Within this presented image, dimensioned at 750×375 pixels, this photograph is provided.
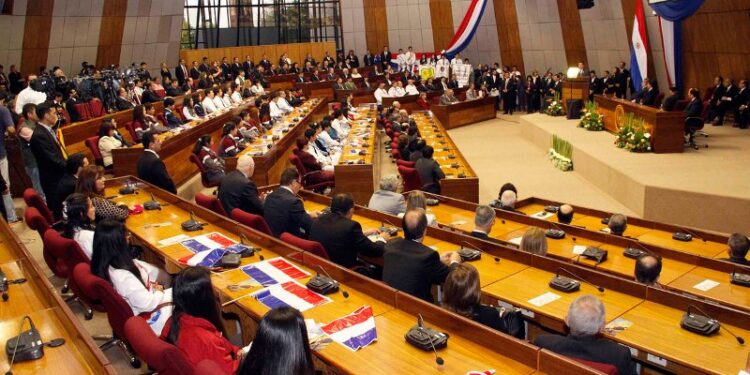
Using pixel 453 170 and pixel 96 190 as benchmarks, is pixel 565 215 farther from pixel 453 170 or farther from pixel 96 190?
pixel 96 190

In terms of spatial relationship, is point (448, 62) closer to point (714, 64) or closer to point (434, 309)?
point (714, 64)

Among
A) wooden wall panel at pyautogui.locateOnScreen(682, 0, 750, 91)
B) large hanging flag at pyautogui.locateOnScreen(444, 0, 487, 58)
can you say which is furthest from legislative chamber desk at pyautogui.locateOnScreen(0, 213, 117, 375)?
large hanging flag at pyautogui.locateOnScreen(444, 0, 487, 58)

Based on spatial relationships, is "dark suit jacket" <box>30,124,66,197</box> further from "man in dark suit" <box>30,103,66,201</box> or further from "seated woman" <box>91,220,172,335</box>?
"seated woman" <box>91,220,172,335</box>

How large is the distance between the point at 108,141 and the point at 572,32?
47.6ft

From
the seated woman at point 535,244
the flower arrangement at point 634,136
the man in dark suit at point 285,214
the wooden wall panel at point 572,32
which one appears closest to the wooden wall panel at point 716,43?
the flower arrangement at point 634,136

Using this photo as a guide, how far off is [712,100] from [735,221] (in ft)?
22.3

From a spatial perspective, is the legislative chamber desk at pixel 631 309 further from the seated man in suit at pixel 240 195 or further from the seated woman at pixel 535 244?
the seated man in suit at pixel 240 195

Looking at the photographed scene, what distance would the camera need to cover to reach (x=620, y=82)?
50.9 ft

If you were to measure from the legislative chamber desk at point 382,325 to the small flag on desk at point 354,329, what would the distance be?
0.04 metres

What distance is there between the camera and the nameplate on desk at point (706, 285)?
4.04m

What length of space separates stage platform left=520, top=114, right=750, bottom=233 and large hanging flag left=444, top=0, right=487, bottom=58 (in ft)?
24.8

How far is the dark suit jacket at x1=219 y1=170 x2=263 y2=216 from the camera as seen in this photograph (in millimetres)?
5871

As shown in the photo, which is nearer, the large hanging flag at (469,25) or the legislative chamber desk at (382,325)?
the legislative chamber desk at (382,325)

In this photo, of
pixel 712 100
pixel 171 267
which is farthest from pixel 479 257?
pixel 712 100
